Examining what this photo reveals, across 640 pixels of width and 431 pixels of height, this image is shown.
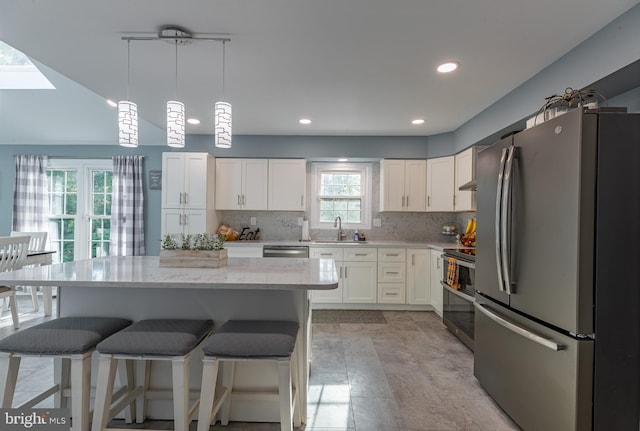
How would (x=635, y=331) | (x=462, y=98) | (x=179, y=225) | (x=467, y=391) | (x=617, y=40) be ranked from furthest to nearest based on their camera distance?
1. (x=179, y=225)
2. (x=462, y=98)
3. (x=467, y=391)
4. (x=617, y=40)
5. (x=635, y=331)

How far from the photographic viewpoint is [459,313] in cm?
315

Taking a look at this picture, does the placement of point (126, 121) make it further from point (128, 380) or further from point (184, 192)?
point (184, 192)

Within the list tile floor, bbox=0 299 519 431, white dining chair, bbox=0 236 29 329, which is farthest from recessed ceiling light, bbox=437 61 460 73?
white dining chair, bbox=0 236 29 329

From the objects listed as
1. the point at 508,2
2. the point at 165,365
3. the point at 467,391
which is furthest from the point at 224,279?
the point at 508,2

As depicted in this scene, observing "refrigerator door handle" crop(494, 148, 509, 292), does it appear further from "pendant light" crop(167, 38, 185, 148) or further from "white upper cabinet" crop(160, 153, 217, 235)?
"white upper cabinet" crop(160, 153, 217, 235)

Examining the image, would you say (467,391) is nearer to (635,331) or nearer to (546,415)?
(546,415)

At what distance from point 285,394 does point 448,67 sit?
2513mm

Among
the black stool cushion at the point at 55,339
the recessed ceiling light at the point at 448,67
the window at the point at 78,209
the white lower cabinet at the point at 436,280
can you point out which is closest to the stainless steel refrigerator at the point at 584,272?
the recessed ceiling light at the point at 448,67

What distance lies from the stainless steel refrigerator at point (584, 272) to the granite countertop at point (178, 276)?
3.60 feet

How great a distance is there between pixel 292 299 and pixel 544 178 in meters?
1.51

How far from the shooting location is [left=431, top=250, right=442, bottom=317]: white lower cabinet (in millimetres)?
3799

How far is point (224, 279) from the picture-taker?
1616 mm

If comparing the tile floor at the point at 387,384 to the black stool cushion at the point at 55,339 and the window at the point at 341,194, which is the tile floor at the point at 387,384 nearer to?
the black stool cushion at the point at 55,339

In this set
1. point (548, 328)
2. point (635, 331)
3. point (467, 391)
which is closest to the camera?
point (635, 331)
